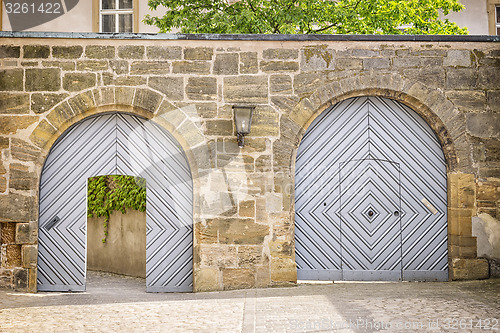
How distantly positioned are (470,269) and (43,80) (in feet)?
18.7

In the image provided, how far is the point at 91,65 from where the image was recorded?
26.2 feet

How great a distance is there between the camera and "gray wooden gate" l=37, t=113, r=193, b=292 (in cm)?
808

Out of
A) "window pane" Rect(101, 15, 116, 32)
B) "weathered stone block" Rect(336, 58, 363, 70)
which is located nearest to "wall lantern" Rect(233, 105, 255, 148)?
"weathered stone block" Rect(336, 58, 363, 70)

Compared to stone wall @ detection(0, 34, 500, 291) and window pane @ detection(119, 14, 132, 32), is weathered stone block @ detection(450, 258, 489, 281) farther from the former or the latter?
window pane @ detection(119, 14, 132, 32)

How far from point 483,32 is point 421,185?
7997mm

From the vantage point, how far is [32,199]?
7.91 meters

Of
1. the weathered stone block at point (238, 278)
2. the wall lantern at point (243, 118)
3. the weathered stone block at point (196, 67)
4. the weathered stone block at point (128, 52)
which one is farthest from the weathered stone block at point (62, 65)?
the weathered stone block at point (238, 278)

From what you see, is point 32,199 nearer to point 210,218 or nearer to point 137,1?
point 210,218

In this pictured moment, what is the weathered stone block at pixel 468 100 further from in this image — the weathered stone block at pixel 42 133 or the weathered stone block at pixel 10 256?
the weathered stone block at pixel 10 256

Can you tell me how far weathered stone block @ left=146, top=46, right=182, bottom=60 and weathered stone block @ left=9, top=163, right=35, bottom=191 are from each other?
6.73 feet

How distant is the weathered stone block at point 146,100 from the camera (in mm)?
7984

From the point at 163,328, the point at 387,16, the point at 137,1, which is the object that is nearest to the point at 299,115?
the point at 163,328

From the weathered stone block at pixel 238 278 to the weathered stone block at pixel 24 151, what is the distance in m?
2.70

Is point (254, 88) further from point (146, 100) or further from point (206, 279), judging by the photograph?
point (206, 279)
